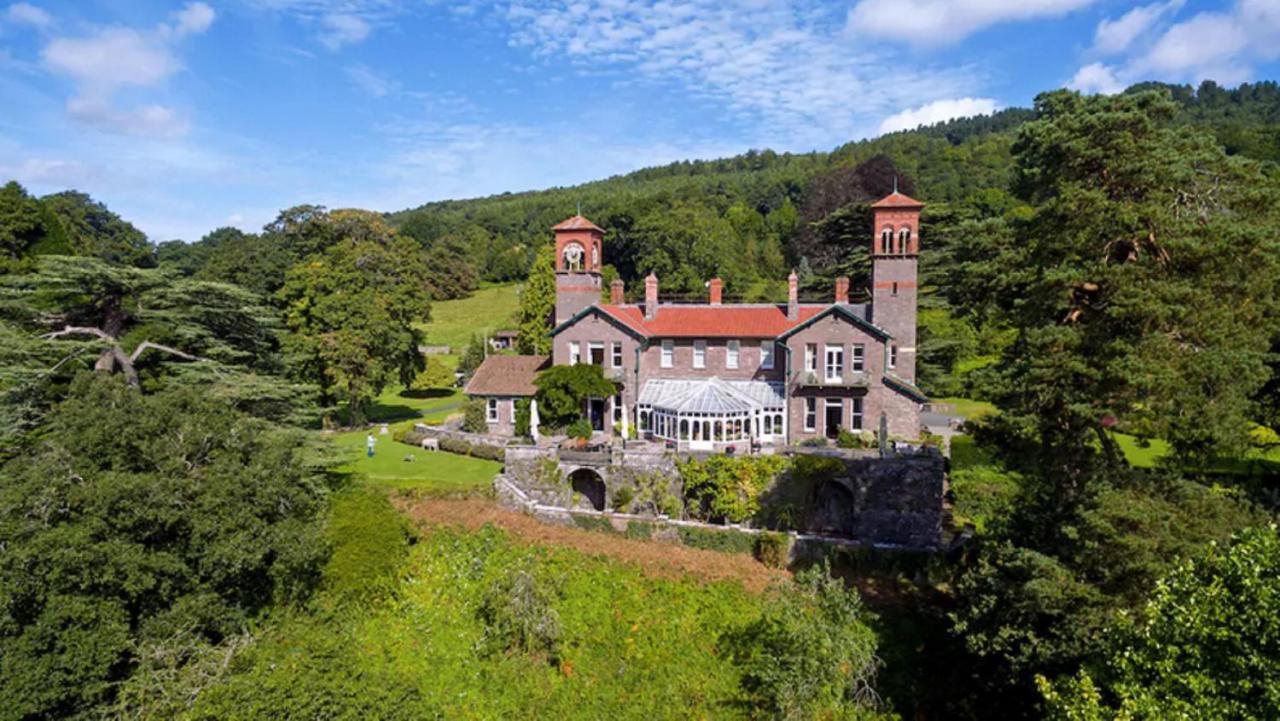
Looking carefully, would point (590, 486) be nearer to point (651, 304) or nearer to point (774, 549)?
point (774, 549)

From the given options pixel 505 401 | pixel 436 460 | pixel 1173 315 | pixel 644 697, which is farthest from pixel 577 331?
pixel 1173 315

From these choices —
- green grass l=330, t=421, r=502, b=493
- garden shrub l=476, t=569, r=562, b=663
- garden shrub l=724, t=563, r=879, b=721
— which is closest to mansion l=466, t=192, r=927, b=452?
green grass l=330, t=421, r=502, b=493

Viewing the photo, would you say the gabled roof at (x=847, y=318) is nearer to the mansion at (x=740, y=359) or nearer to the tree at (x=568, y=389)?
the mansion at (x=740, y=359)

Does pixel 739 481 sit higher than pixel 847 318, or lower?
lower

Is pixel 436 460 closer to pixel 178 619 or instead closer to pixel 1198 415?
pixel 178 619

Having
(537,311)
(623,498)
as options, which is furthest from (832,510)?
(537,311)

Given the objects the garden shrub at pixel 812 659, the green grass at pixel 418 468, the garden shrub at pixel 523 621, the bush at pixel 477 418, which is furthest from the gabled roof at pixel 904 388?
the bush at pixel 477 418

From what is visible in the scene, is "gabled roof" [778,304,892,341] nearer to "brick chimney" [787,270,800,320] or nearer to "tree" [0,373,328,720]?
"brick chimney" [787,270,800,320]
